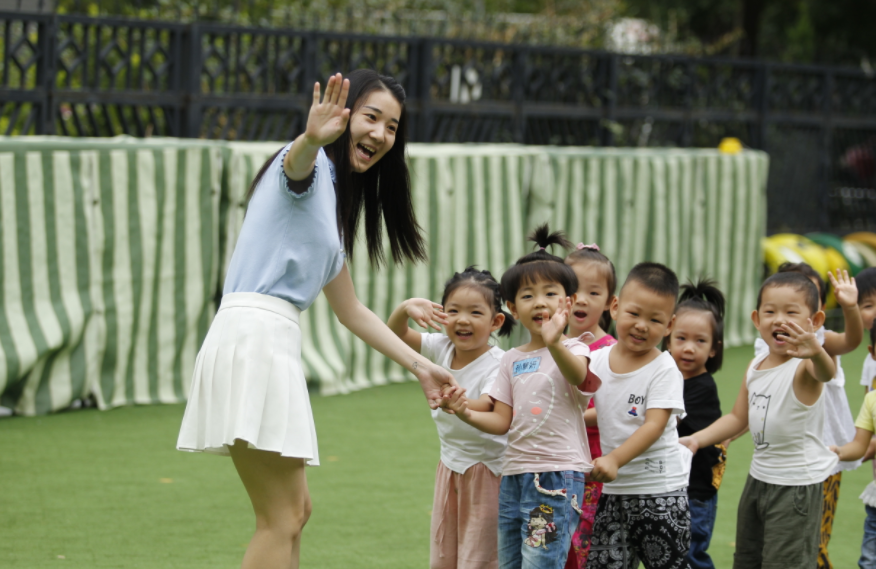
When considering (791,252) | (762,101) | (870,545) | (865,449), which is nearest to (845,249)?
(791,252)

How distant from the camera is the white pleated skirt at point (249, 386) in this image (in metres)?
2.94

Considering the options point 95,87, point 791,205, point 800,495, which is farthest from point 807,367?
point 791,205

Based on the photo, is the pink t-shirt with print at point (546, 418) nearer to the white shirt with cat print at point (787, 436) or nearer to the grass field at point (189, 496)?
the white shirt with cat print at point (787, 436)

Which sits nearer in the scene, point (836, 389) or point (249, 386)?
point (249, 386)

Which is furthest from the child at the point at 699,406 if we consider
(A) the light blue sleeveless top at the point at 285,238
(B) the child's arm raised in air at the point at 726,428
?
(A) the light blue sleeveless top at the point at 285,238

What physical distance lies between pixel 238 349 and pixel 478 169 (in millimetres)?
5649

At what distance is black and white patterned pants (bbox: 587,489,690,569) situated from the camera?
3.41 m

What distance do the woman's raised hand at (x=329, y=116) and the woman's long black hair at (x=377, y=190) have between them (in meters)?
0.35

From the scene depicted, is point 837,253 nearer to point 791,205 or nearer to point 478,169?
point 791,205

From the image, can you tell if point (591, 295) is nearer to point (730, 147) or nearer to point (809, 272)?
point (809, 272)

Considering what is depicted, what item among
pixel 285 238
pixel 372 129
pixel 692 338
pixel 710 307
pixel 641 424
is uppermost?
pixel 372 129

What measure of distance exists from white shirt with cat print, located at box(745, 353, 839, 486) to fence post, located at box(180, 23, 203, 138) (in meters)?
5.19

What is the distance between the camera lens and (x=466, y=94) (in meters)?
9.49

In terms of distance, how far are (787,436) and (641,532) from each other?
0.64 metres
